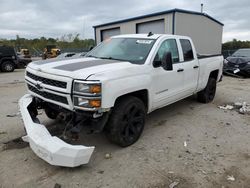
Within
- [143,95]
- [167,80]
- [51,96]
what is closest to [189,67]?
[167,80]

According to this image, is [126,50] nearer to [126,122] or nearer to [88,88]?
[126,122]

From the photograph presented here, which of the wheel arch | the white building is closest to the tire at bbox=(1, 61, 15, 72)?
the white building

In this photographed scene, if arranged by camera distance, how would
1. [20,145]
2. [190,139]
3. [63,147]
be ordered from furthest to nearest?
[190,139], [20,145], [63,147]

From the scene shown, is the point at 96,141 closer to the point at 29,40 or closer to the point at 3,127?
the point at 3,127

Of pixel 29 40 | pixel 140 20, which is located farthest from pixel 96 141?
pixel 29 40

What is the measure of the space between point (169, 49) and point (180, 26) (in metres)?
12.2

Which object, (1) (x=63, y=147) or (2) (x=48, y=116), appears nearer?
(1) (x=63, y=147)

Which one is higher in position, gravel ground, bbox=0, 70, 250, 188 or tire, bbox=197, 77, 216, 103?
tire, bbox=197, 77, 216, 103

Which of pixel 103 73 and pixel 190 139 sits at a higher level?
pixel 103 73

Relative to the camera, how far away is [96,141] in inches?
167

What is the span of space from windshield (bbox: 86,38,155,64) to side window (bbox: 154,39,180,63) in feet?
0.69

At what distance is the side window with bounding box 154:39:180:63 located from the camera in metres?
4.45

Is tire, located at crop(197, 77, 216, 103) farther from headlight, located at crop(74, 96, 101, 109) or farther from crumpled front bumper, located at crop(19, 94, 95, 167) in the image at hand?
crumpled front bumper, located at crop(19, 94, 95, 167)

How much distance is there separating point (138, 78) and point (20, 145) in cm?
234
